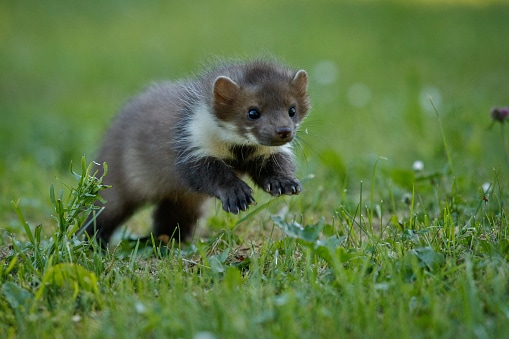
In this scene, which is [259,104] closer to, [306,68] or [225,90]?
[225,90]

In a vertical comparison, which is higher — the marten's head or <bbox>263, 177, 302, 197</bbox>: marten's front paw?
the marten's head

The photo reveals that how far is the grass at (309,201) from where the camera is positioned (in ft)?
11.3

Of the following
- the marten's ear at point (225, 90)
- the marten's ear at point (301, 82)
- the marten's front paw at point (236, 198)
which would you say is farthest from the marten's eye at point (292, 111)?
the marten's front paw at point (236, 198)

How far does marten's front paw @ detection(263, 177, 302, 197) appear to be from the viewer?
4770 mm

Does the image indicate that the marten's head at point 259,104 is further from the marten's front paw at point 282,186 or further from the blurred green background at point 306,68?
the blurred green background at point 306,68

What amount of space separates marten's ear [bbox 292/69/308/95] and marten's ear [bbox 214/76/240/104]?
0.43 meters

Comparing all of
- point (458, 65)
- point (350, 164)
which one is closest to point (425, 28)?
point (458, 65)

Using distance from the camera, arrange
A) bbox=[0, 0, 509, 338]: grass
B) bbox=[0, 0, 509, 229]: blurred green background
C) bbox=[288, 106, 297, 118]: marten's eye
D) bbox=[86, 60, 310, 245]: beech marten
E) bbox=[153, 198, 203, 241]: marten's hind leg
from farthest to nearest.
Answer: bbox=[0, 0, 509, 229]: blurred green background, bbox=[153, 198, 203, 241]: marten's hind leg, bbox=[288, 106, 297, 118]: marten's eye, bbox=[86, 60, 310, 245]: beech marten, bbox=[0, 0, 509, 338]: grass

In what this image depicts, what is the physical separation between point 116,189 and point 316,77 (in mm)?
6654

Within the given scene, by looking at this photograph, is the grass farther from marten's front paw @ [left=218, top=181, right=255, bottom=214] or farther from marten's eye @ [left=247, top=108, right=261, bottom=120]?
marten's eye @ [left=247, top=108, right=261, bottom=120]

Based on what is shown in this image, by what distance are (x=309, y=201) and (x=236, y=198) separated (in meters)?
1.47

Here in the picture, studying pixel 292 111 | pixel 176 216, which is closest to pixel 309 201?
pixel 176 216

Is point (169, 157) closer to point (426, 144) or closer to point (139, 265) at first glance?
point (139, 265)

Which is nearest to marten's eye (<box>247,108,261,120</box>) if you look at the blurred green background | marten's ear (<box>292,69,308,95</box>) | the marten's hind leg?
marten's ear (<box>292,69,308,95</box>)
